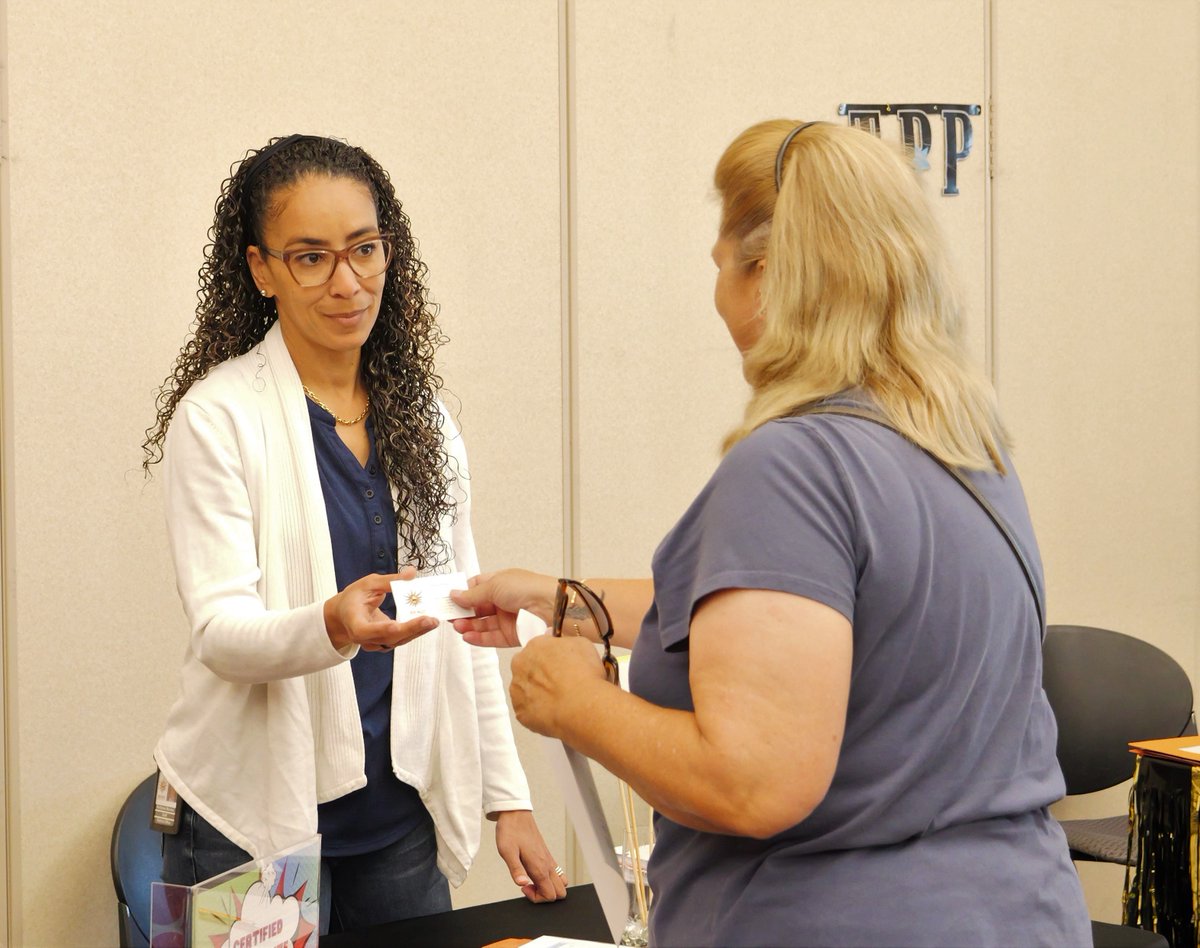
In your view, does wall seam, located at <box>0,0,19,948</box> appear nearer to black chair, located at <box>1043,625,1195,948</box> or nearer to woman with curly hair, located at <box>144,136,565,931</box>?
woman with curly hair, located at <box>144,136,565,931</box>

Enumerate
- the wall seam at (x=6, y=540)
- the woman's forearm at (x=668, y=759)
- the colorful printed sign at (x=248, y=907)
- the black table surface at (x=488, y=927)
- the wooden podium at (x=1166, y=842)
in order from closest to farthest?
the woman's forearm at (x=668, y=759) < the colorful printed sign at (x=248, y=907) < the black table surface at (x=488, y=927) < the wooden podium at (x=1166, y=842) < the wall seam at (x=6, y=540)

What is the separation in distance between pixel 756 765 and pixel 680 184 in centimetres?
284

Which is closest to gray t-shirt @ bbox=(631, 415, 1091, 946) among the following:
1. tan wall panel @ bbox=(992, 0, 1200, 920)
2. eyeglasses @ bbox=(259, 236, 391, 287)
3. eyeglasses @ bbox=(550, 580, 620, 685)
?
eyeglasses @ bbox=(550, 580, 620, 685)

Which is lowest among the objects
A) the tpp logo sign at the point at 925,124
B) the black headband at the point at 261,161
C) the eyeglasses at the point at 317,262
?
the eyeglasses at the point at 317,262

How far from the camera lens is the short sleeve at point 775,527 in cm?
105

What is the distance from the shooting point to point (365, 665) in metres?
2.01

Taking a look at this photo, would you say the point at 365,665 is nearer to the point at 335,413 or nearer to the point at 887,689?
the point at 335,413

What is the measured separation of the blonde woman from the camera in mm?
1046

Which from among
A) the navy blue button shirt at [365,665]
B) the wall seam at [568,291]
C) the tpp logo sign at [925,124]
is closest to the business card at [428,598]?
the navy blue button shirt at [365,665]

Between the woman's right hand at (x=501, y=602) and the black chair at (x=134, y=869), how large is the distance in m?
1.22

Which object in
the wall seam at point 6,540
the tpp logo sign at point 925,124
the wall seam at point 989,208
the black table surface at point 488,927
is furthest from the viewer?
the wall seam at point 989,208

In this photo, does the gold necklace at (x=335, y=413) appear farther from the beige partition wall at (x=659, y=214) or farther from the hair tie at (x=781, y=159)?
the beige partition wall at (x=659, y=214)

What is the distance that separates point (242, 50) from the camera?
3166mm

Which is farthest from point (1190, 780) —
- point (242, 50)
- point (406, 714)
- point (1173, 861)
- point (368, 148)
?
point (242, 50)
